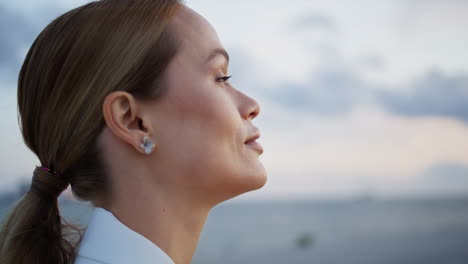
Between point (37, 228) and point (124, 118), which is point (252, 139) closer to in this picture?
point (124, 118)

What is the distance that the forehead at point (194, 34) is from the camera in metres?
2.06

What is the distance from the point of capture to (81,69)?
1.96m

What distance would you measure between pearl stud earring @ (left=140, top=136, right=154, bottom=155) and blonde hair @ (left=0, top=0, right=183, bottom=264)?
166 mm

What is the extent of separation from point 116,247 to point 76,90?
0.63 meters

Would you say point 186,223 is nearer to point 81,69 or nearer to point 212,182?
point 212,182

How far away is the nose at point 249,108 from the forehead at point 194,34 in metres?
0.25

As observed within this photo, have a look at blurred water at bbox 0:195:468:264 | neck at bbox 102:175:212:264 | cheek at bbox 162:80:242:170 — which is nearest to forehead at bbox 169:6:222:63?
cheek at bbox 162:80:242:170

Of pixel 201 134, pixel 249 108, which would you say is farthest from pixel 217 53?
pixel 201 134

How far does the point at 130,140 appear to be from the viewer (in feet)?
6.29

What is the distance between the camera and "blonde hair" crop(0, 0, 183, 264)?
194 cm

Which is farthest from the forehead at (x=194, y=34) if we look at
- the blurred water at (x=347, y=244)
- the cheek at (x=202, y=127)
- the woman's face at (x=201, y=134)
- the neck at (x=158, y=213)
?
the blurred water at (x=347, y=244)

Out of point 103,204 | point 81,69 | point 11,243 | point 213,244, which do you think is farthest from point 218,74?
point 213,244

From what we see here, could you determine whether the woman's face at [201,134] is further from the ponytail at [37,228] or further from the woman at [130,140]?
the ponytail at [37,228]

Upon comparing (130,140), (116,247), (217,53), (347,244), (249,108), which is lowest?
(116,247)
